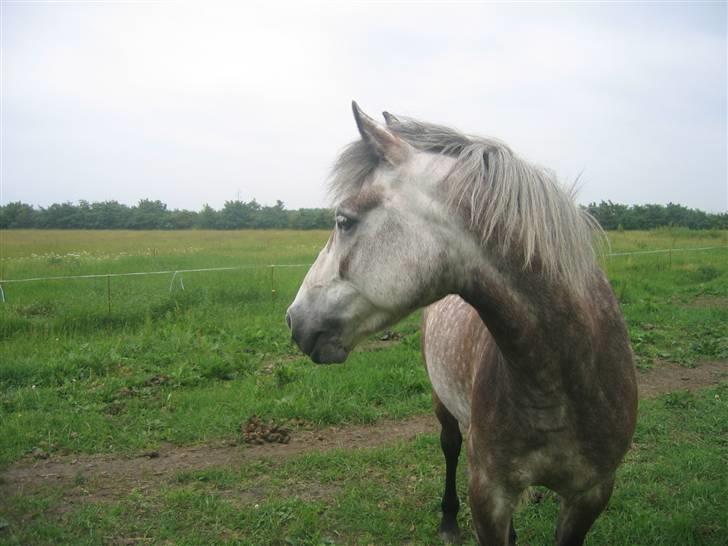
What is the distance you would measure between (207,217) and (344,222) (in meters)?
43.9

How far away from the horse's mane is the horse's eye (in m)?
0.13

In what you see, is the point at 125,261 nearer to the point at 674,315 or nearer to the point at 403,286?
the point at 674,315

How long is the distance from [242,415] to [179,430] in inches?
24.6

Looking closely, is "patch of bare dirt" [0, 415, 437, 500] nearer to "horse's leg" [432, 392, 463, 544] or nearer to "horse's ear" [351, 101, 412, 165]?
"horse's leg" [432, 392, 463, 544]

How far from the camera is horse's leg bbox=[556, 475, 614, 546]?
241 centimetres

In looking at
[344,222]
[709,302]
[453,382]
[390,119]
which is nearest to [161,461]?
[453,382]

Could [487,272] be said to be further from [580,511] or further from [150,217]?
[150,217]

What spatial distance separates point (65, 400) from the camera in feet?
19.0

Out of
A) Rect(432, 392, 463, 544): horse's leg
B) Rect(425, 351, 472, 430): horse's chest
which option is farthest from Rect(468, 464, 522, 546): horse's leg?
Rect(432, 392, 463, 544): horse's leg

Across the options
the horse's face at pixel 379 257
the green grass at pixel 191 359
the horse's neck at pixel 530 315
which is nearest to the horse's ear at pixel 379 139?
the horse's face at pixel 379 257

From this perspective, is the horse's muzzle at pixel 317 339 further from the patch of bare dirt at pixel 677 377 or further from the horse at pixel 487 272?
the patch of bare dirt at pixel 677 377

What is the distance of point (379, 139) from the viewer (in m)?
1.88

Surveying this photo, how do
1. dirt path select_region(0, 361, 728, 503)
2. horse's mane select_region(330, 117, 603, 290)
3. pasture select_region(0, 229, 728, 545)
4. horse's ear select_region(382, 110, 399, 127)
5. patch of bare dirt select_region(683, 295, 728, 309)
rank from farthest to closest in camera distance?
patch of bare dirt select_region(683, 295, 728, 309)
dirt path select_region(0, 361, 728, 503)
pasture select_region(0, 229, 728, 545)
horse's ear select_region(382, 110, 399, 127)
horse's mane select_region(330, 117, 603, 290)

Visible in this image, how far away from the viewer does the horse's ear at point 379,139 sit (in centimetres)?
185
